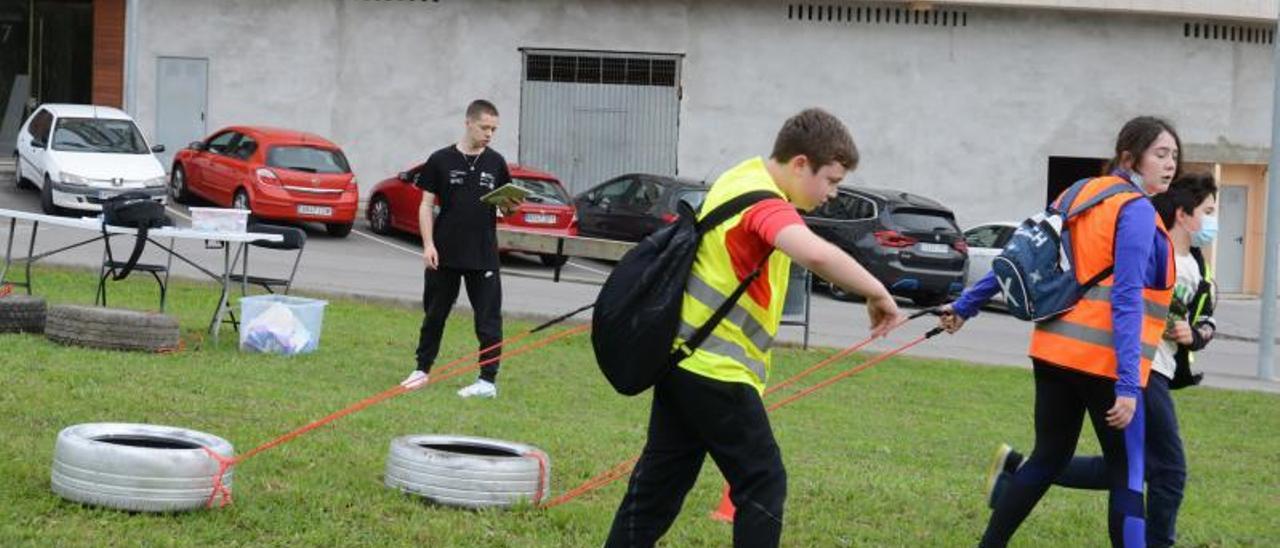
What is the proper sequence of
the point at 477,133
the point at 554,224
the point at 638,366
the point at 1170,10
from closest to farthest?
the point at 638,366
the point at 477,133
the point at 554,224
the point at 1170,10

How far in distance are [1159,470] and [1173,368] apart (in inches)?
17.6

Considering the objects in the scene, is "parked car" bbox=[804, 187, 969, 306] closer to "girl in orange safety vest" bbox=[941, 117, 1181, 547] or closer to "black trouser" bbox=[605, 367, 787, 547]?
"girl in orange safety vest" bbox=[941, 117, 1181, 547]

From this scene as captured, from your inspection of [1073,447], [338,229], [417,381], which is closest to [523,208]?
[338,229]

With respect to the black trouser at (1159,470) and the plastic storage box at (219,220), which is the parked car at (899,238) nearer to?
the plastic storage box at (219,220)

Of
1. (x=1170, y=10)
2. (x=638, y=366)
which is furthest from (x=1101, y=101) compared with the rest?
(x=638, y=366)

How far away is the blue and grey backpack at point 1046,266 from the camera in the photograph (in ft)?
20.7

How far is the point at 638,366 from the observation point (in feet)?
17.1

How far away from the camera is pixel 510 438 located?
8797 mm

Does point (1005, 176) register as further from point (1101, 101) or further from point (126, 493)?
point (126, 493)

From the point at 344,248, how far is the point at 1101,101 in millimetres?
15516

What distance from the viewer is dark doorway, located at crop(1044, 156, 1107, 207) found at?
112 ft

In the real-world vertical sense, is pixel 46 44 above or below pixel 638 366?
above

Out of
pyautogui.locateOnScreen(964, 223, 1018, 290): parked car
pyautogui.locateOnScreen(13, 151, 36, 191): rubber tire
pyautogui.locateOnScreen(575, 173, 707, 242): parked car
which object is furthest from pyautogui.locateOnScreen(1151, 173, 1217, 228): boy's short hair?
pyautogui.locateOnScreen(13, 151, 36, 191): rubber tire

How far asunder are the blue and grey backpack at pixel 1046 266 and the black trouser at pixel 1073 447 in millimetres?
225
